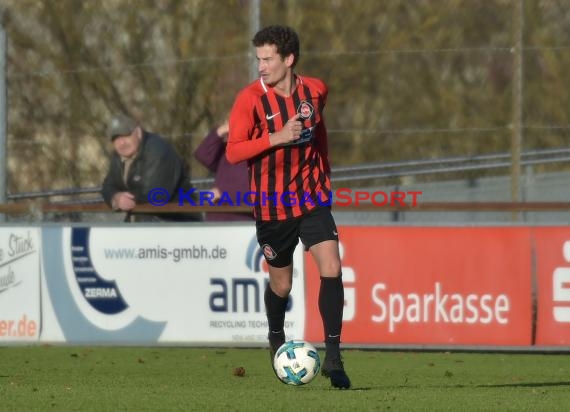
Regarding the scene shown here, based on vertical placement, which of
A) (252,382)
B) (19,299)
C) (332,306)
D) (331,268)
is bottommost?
(252,382)

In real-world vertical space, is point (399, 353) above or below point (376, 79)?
below

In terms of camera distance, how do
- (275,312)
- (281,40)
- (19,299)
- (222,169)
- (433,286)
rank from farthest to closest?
(222,169), (19,299), (433,286), (275,312), (281,40)

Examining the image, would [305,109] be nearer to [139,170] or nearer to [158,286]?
[158,286]

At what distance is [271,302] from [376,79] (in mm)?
5918

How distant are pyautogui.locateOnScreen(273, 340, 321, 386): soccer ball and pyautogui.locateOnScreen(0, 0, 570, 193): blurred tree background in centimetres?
572

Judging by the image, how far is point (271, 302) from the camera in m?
9.01

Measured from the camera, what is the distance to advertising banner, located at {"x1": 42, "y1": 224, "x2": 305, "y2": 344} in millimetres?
12023

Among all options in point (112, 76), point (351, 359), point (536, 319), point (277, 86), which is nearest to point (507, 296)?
point (536, 319)

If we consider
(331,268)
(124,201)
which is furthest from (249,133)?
(124,201)

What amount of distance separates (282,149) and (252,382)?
1.80 metres

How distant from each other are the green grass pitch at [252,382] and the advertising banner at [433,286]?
19cm

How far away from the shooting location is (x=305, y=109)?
8250 millimetres

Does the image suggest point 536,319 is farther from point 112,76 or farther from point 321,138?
point 112,76

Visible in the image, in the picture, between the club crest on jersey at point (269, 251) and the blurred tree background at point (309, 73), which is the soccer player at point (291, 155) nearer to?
the club crest on jersey at point (269, 251)
